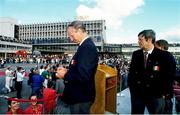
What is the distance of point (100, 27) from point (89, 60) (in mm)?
164296

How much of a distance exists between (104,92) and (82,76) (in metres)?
3.52

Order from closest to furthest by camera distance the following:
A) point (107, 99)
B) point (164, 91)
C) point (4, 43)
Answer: point (164, 91), point (107, 99), point (4, 43)

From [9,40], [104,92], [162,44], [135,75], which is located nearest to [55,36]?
[9,40]

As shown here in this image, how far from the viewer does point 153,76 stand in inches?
184

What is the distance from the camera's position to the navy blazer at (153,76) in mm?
4684

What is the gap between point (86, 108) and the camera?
Result: 13.2 feet

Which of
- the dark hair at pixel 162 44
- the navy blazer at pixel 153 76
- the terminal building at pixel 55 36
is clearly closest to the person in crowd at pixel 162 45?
the dark hair at pixel 162 44

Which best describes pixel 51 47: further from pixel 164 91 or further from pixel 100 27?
pixel 164 91

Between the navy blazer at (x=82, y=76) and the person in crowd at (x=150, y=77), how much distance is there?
933 mm

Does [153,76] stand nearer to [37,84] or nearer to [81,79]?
[81,79]

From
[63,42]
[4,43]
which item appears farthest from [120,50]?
[4,43]

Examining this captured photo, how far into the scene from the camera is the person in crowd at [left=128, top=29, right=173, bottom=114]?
185 inches

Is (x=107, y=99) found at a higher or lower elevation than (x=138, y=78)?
lower

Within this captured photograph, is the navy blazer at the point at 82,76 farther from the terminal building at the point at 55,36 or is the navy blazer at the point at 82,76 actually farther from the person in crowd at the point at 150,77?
the terminal building at the point at 55,36
